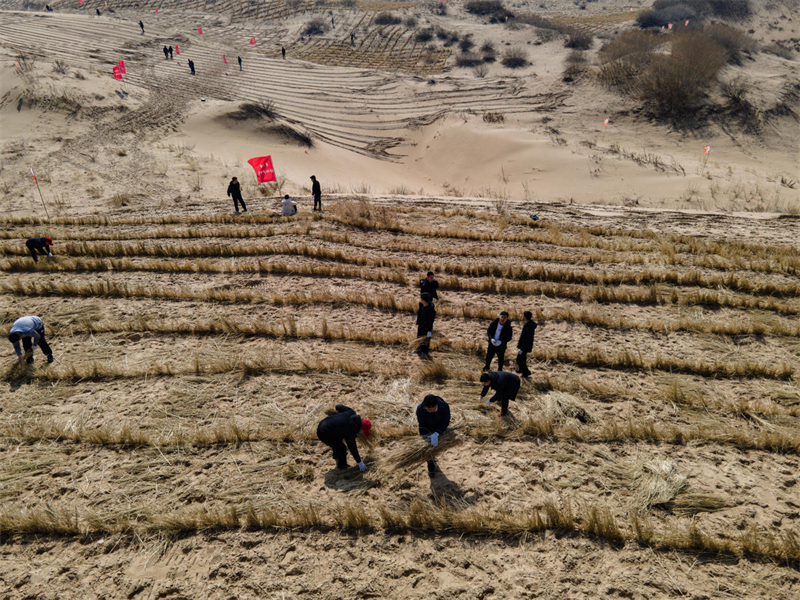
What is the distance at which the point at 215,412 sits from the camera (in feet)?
24.9

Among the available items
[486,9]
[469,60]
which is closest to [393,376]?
[469,60]

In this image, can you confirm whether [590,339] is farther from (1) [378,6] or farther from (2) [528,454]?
(1) [378,6]

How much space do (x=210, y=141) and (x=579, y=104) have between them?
79.6ft

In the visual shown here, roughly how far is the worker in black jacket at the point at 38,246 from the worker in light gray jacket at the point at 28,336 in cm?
515

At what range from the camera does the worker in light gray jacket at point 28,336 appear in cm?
827

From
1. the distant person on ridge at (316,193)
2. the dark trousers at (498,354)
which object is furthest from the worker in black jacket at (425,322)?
the distant person on ridge at (316,193)

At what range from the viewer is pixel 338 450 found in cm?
612

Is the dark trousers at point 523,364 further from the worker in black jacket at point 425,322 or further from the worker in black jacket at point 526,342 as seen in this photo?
the worker in black jacket at point 425,322

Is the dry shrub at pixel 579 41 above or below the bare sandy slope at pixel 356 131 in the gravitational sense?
above

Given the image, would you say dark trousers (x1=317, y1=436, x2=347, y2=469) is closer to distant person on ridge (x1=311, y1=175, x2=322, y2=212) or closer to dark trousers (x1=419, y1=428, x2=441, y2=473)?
dark trousers (x1=419, y1=428, x2=441, y2=473)

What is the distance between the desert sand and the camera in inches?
209

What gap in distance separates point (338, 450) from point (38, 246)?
11.9 meters

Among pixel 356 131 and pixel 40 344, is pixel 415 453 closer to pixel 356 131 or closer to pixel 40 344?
pixel 40 344

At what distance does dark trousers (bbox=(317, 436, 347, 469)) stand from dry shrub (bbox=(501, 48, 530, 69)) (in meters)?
39.2
